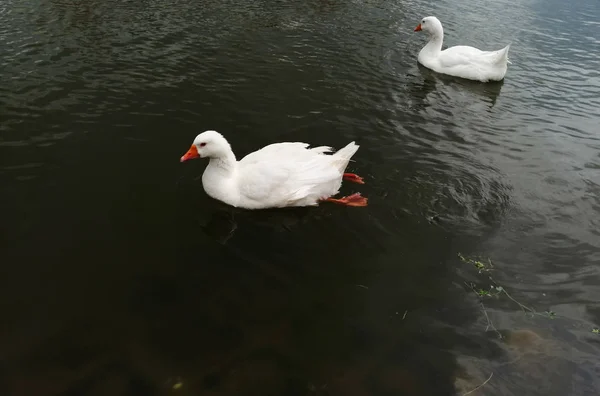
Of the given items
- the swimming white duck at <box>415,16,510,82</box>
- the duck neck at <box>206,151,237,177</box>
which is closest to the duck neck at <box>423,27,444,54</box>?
the swimming white duck at <box>415,16,510,82</box>

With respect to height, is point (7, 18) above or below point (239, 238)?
above

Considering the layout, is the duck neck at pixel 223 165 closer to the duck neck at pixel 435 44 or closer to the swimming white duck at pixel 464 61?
the swimming white duck at pixel 464 61

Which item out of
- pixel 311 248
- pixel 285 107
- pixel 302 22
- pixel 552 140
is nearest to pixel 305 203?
pixel 311 248

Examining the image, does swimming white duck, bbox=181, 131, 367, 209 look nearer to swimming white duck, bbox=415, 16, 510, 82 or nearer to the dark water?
the dark water

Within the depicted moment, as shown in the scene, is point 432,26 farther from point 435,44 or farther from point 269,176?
point 269,176

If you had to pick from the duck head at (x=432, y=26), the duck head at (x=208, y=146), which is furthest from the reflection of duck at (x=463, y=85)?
the duck head at (x=208, y=146)

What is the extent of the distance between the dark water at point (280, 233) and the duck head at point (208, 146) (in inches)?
31.9

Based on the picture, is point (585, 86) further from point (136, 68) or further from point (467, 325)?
point (136, 68)

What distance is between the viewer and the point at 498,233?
700cm

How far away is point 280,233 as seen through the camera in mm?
6742

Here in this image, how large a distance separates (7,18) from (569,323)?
16119mm

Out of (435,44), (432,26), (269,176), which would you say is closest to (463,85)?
(435,44)

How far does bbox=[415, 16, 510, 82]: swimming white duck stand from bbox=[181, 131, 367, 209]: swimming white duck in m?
7.87

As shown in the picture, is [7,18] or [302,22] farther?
[302,22]
